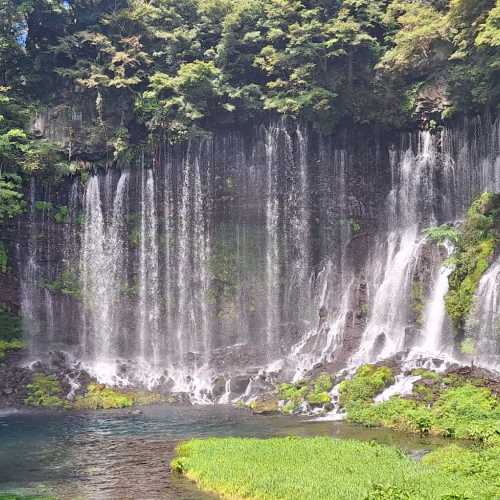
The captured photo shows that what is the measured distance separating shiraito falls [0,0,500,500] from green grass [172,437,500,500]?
1300 cm

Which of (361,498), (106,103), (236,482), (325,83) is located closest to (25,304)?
(106,103)

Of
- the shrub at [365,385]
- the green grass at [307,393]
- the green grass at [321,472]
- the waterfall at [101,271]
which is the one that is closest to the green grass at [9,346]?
the waterfall at [101,271]

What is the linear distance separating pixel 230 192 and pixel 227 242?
3622mm

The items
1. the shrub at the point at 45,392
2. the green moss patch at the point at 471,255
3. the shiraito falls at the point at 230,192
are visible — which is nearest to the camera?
the green moss patch at the point at 471,255

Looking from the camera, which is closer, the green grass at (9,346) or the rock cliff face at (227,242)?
the green grass at (9,346)

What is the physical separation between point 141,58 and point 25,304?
63.0ft

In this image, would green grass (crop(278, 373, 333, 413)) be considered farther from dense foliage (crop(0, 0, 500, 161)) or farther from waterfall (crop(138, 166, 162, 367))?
dense foliage (crop(0, 0, 500, 161))

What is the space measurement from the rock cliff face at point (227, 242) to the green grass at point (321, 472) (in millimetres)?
19651

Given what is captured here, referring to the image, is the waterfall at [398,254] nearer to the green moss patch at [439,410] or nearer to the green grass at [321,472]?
the green moss patch at [439,410]

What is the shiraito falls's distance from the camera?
121 ft

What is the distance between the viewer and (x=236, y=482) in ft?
50.7

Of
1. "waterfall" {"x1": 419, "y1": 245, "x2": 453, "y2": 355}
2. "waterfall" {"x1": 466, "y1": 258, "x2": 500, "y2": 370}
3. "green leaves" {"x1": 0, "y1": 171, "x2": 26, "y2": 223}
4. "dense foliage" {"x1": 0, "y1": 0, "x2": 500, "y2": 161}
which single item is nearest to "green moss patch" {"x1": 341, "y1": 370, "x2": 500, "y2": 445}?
"waterfall" {"x1": 466, "y1": 258, "x2": 500, "y2": 370}

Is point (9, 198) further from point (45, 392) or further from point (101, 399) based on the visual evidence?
point (101, 399)

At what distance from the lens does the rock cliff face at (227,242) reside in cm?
4094
